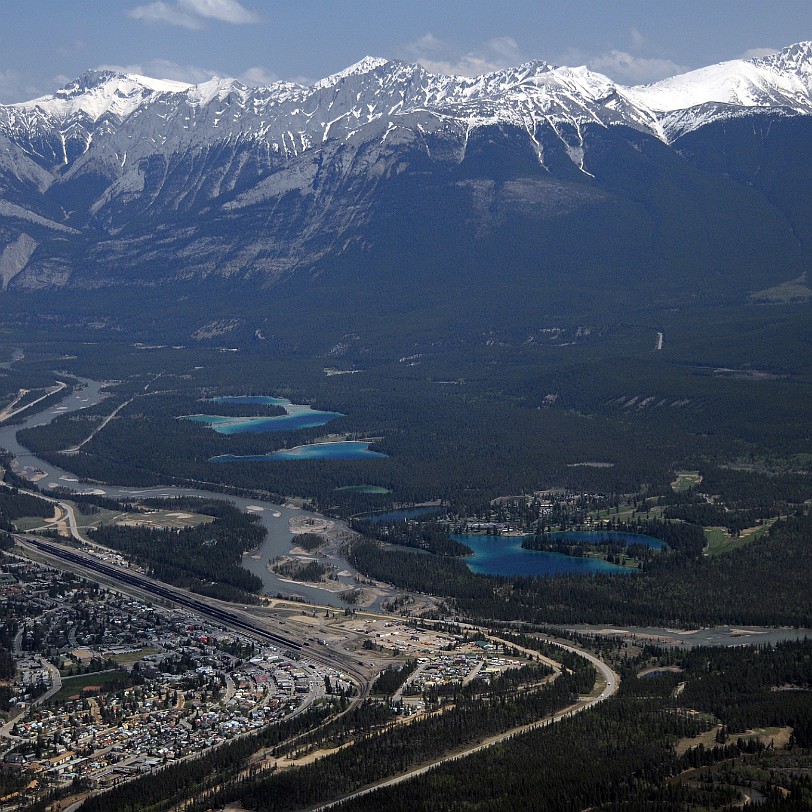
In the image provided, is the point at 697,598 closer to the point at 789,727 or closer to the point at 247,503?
the point at 789,727

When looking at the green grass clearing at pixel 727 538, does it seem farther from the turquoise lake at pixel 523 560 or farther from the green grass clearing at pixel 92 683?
the green grass clearing at pixel 92 683

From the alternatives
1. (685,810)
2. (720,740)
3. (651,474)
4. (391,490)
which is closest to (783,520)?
(651,474)

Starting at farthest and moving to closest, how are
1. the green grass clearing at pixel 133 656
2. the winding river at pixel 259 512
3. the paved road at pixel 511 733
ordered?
1. the winding river at pixel 259 512
2. the green grass clearing at pixel 133 656
3. the paved road at pixel 511 733

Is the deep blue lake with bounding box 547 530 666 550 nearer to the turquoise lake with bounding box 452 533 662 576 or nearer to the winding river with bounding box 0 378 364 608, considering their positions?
the turquoise lake with bounding box 452 533 662 576

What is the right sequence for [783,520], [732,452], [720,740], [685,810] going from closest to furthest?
1. [685,810]
2. [720,740]
3. [783,520]
4. [732,452]

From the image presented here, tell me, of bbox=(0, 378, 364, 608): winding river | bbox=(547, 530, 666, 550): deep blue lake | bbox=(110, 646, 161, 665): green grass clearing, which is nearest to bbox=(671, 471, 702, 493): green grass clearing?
bbox=(547, 530, 666, 550): deep blue lake

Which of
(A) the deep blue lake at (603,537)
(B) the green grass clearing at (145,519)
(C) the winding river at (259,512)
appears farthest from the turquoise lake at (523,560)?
(B) the green grass clearing at (145,519)
